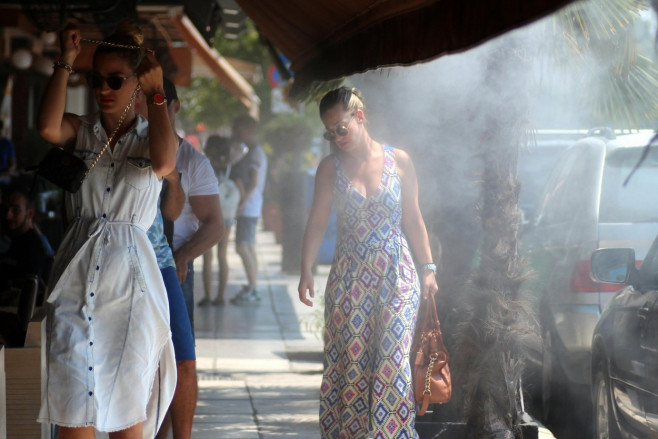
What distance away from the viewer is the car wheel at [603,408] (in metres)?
5.27

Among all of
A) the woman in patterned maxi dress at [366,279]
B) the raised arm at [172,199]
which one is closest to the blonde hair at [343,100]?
the woman in patterned maxi dress at [366,279]

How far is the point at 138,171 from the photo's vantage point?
13.3ft

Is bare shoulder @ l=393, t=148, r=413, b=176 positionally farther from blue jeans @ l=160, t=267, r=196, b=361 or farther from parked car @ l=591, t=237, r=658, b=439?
blue jeans @ l=160, t=267, r=196, b=361

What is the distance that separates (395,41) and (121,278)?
54.0 inches

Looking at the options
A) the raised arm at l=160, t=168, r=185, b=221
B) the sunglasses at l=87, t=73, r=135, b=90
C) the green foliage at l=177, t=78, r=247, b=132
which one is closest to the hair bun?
the sunglasses at l=87, t=73, r=135, b=90

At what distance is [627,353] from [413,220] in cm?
122

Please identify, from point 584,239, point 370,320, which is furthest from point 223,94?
point 370,320

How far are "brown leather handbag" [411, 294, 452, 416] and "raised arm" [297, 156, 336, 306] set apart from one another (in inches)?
23.9

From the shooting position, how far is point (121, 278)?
12.8 feet

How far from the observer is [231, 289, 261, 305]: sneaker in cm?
1295

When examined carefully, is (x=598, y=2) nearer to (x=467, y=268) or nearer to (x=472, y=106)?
(x=472, y=106)

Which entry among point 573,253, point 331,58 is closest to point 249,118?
point 573,253

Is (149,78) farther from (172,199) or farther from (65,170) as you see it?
(172,199)

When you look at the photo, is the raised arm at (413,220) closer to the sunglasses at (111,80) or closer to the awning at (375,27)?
the awning at (375,27)
